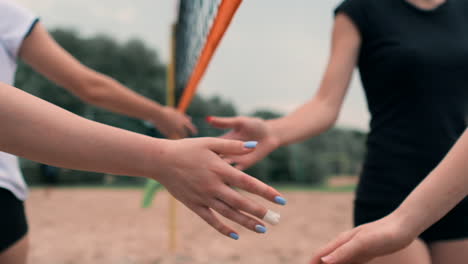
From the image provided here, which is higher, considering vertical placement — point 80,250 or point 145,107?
point 145,107

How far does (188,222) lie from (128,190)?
4.93 m

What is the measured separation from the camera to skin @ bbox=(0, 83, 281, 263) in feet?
2.56

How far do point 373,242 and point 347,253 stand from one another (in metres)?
0.06

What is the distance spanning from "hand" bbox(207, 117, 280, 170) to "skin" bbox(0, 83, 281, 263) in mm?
480

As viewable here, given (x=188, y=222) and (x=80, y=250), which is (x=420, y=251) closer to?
(x=80, y=250)

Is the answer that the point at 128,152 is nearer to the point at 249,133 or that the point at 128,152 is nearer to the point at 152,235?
the point at 249,133

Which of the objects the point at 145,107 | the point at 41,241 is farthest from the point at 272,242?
the point at 145,107

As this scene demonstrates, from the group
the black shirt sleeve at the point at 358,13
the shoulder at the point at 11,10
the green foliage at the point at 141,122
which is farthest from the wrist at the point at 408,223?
the green foliage at the point at 141,122

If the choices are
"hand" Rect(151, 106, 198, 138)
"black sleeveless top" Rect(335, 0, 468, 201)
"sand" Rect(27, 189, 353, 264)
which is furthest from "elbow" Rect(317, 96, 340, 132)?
"sand" Rect(27, 189, 353, 264)

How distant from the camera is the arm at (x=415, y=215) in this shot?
3.03 ft

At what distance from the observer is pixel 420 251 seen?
1186 mm

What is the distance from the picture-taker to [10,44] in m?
1.28

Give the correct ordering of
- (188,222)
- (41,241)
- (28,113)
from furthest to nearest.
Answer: (188,222), (41,241), (28,113)

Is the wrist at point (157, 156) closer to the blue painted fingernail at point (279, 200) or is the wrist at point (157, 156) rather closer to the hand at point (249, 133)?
the blue painted fingernail at point (279, 200)
